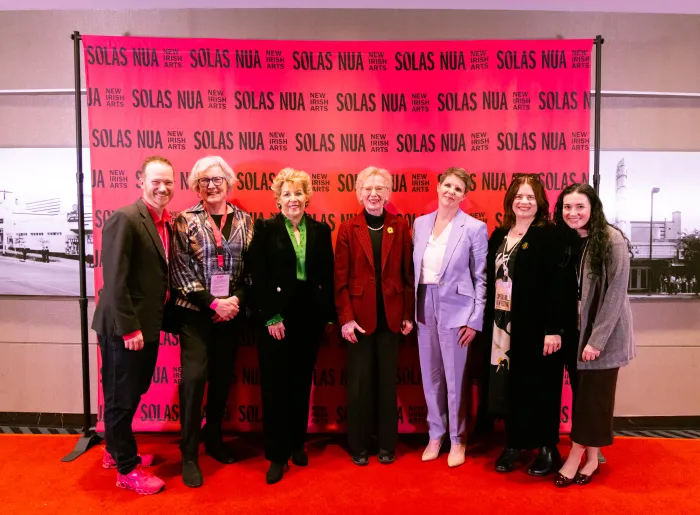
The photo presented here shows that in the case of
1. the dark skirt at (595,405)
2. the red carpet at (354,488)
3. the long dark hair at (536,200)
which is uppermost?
the long dark hair at (536,200)

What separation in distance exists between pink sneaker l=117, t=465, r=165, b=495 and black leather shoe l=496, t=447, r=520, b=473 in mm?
2184

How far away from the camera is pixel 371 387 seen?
3027 millimetres

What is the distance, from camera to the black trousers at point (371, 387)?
299 cm

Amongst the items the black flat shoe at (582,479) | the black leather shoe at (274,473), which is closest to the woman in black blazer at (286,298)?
the black leather shoe at (274,473)

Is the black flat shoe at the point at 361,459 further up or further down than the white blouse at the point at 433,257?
further down

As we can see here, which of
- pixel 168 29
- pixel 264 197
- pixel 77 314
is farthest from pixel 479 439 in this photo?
pixel 168 29

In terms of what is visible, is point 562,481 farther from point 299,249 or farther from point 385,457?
point 299,249

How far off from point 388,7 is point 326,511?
368 centimetres

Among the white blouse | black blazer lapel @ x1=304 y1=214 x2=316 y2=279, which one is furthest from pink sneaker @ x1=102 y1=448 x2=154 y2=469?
the white blouse

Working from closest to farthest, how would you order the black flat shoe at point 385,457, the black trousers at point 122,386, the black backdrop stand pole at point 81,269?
the black trousers at point 122,386
the black flat shoe at point 385,457
the black backdrop stand pole at point 81,269

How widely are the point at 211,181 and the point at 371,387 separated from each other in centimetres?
174

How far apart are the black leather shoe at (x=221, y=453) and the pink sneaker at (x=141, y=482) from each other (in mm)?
397

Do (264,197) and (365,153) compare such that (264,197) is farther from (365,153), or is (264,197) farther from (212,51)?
(212,51)

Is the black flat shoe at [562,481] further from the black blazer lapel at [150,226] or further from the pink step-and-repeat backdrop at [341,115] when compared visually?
the black blazer lapel at [150,226]
